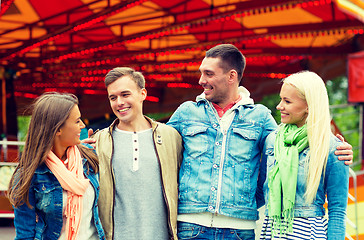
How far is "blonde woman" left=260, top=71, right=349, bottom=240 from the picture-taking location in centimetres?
203

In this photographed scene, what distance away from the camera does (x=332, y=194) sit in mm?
2037

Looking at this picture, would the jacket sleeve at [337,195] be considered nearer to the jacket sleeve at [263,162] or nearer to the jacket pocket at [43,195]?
the jacket sleeve at [263,162]

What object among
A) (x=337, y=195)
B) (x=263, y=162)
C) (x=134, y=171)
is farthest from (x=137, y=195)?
(x=337, y=195)

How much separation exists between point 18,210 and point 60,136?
0.36 metres

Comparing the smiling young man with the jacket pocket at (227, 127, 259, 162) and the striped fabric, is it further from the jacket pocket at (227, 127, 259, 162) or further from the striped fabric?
the striped fabric

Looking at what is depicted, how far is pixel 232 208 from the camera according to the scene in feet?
7.52

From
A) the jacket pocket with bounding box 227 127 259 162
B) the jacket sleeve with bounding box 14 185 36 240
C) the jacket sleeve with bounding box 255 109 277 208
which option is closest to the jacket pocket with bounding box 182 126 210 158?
the jacket pocket with bounding box 227 127 259 162

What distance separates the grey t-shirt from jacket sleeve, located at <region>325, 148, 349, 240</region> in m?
0.77

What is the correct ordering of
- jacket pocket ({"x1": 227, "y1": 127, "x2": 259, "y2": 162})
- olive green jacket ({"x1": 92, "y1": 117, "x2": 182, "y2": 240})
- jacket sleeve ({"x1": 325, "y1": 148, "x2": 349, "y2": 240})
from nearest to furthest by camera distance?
jacket sleeve ({"x1": 325, "y1": 148, "x2": 349, "y2": 240})
olive green jacket ({"x1": 92, "y1": 117, "x2": 182, "y2": 240})
jacket pocket ({"x1": 227, "y1": 127, "x2": 259, "y2": 162})

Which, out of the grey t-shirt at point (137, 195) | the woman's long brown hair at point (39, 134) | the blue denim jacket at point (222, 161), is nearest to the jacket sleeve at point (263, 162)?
the blue denim jacket at point (222, 161)

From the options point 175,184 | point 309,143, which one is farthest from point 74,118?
point 309,143

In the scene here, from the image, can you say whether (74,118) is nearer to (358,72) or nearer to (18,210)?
(18,210)

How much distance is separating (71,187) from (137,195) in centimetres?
34

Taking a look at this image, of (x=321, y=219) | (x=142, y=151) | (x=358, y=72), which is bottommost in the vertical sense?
(x=321, y=219)
